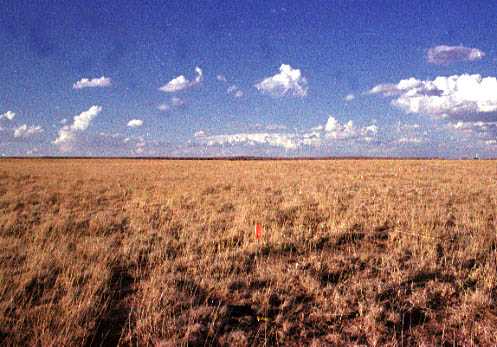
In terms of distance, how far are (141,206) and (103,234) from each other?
377 cm

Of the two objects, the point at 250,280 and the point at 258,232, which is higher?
the point at 258,232

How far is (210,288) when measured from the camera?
4.76m

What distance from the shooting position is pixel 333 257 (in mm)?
6031

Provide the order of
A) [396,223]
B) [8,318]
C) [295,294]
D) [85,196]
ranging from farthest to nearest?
[85,196] → [396,223] → [295,294] → [8,318]

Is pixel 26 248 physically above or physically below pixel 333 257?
above

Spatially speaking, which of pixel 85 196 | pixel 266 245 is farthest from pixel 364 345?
pixel 85 196

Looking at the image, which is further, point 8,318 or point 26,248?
point 26,248

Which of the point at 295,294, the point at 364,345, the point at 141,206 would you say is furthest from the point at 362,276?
the point at 141,206

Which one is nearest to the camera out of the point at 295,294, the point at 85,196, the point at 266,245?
the point at 295,294

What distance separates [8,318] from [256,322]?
2.92 metres

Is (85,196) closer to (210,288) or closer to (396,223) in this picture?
(210,288)

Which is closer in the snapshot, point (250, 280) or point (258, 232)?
point (250, 280)

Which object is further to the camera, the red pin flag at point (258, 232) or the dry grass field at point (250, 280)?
the red pin flag at point (258, 232)

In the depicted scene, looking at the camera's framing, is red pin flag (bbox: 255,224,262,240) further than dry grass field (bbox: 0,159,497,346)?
Yes
